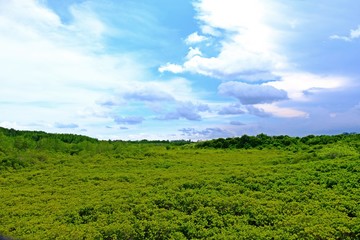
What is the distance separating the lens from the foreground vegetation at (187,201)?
9.82 m

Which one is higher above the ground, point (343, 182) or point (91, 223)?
point (343, 182)

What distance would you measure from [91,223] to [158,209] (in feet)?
5.87

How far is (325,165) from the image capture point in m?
14.5

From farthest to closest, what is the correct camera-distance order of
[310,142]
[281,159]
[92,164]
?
1. [310,142]
2. [92,164]
3. [281,159]

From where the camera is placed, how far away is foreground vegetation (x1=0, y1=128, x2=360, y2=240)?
982cm

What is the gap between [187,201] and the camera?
11602 millimetres

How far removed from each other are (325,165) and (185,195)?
5417mm

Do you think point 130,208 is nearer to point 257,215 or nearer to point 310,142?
point 257,215

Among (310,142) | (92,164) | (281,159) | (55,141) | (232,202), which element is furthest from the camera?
(55,141)

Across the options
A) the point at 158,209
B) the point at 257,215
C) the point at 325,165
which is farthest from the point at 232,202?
the point at 325,165

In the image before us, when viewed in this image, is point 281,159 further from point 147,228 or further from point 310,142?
point 147,228

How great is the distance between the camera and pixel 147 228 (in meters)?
10.2

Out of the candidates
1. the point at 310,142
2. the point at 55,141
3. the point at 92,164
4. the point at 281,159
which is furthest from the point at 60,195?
the point at 310,142

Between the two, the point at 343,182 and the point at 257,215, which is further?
the point at 343,182
